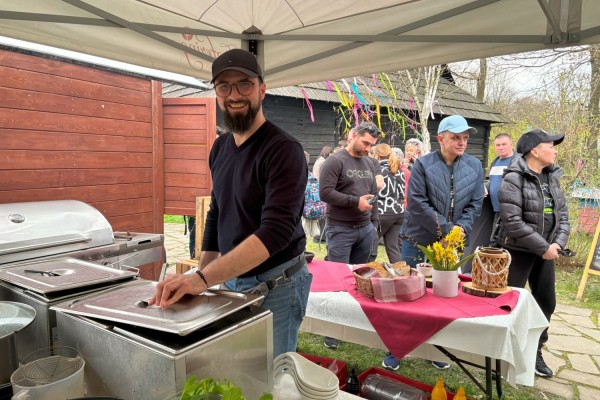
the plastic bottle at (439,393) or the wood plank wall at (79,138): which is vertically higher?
the wood plank wall at (79,138)

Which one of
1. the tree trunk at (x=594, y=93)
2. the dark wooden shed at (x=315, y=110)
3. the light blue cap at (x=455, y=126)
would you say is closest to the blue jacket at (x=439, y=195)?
the light blue cap at (x=455, y=126)

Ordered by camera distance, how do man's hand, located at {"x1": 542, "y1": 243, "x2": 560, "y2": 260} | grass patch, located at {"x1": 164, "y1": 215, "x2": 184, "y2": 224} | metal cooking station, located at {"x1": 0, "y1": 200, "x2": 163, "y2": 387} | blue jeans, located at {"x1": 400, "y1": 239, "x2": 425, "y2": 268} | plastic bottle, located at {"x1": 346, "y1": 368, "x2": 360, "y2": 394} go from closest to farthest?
metal cooking station, located at {"x1": 0, "y1": 200, "x2": 163, "y2": 387}
plastic bottle, located at {"x1": 346, "y1": 368, "x2": 360, "y2": 394}
man's hand, located at {"x1": 542, "y1": 243, "x2": 560, "y2": 260}
blue jeans, located at {"x1": 400, "y1": 239, "x2": 425, "y2": 268}
grass patch, located at {"x1": 164, "y1": 215, "x2": 184, "y2": 224}

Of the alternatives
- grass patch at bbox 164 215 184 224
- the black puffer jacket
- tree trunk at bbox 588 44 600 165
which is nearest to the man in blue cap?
the black puffer jacket

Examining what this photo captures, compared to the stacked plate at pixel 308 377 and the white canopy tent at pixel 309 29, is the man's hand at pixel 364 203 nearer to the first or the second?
the white canopy tent at pixel 309 29

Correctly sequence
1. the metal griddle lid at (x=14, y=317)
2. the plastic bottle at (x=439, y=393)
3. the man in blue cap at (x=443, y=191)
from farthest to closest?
the man in blue cap at (x=443, y=191) < the plastic bottle at (x=439, y=393) < the metal griddle lid at (x=14, y=317)

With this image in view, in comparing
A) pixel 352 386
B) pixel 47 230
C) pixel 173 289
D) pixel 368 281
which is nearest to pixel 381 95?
pixel 368 281

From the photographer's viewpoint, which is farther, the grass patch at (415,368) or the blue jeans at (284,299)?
the grass patch at (415,368)

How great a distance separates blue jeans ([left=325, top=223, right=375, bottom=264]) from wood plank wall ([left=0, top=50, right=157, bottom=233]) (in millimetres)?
1840

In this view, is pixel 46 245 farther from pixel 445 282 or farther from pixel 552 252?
pixel 552 252

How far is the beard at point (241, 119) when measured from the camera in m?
1.68

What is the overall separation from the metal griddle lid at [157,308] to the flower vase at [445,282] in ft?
4.50

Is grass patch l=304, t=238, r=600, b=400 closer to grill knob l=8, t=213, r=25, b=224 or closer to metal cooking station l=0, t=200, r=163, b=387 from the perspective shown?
metal cooking station l=0, t=200, r=163, b=387

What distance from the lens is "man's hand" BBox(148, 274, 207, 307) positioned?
1175 millimetres

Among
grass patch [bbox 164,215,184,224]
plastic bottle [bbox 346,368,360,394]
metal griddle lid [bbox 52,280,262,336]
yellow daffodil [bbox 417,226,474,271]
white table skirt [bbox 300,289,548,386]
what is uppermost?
metal griddle lid [bbox 52,280,262,336]
